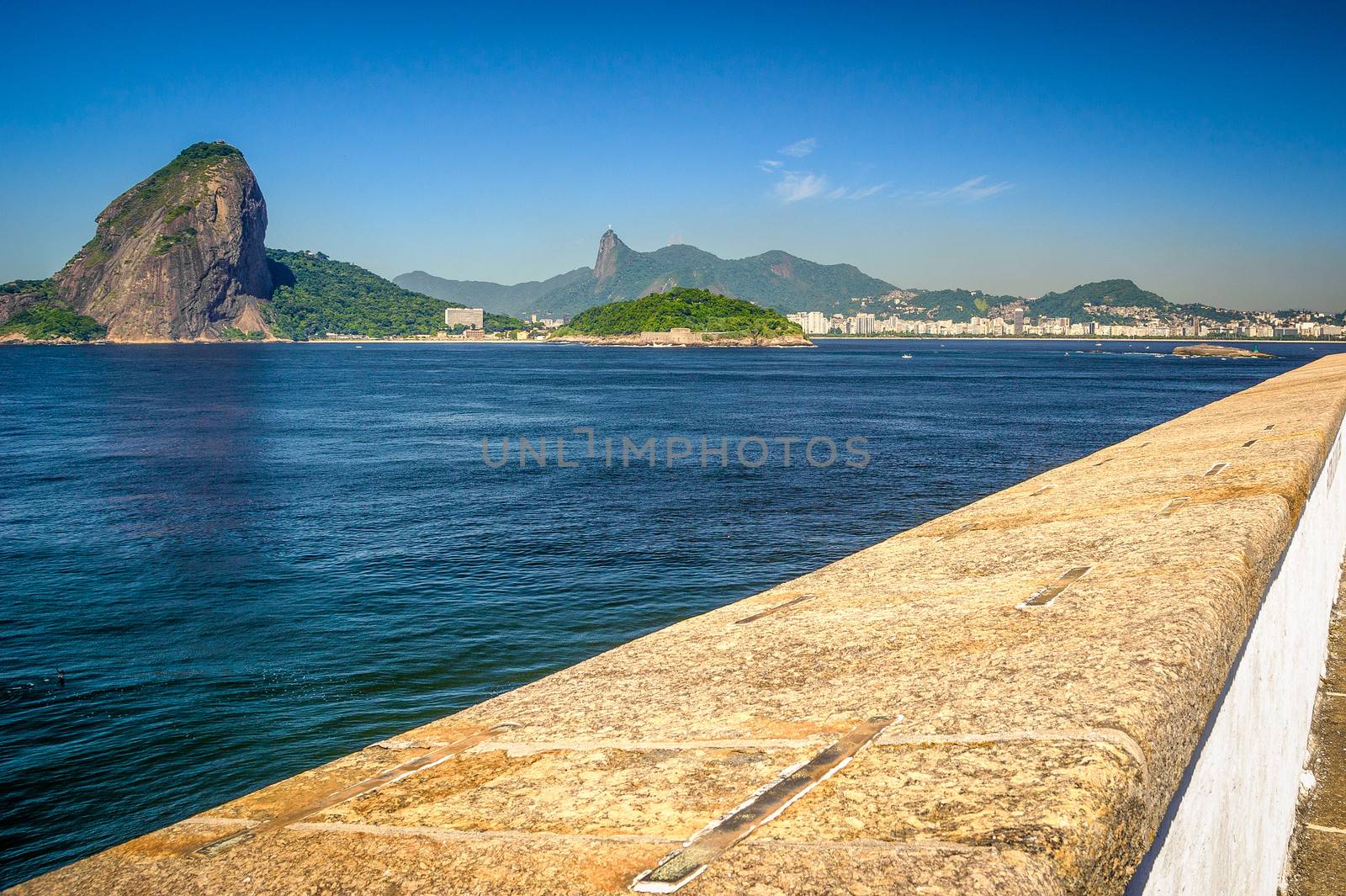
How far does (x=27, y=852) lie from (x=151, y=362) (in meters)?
145

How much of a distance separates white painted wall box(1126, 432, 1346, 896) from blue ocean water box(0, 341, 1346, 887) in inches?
389

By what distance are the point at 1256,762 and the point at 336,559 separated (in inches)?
767

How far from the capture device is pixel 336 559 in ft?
66.7

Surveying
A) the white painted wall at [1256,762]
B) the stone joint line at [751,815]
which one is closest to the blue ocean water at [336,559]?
the stone joint line at [751,815]

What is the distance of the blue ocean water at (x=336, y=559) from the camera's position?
38.0ft

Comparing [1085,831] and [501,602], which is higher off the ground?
[1085,831]

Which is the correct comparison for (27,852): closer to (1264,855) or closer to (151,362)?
(1264,855)

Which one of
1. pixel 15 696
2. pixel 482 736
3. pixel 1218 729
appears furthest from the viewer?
pixel 15 696

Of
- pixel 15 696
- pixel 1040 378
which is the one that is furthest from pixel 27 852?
pixel 1040 378

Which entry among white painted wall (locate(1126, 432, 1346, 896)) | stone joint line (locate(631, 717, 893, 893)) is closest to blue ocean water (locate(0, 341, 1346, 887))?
stone joint line (locate(631, 717, 893, 893))

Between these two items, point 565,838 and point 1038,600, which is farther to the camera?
point 1038,600

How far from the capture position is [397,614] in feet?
53.2

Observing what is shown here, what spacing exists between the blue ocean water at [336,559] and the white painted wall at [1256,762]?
32.5 ft

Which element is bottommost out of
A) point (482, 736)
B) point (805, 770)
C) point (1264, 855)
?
point (1264, 855)
